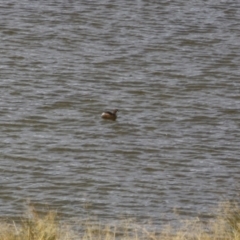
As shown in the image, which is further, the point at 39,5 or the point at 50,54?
the point at 39,5

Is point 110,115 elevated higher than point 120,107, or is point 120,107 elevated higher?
point 110,115

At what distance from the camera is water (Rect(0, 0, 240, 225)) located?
11.2 meters

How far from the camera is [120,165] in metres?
12.3

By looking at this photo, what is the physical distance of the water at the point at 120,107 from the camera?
11.2m

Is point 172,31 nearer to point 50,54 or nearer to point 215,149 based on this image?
point 50,54

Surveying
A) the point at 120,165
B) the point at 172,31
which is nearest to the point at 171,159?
the point at 120,165

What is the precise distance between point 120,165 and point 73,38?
6.81 metres

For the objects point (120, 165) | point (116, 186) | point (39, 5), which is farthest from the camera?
point (39, 5)

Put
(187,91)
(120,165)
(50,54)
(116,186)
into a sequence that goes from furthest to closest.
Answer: (50,54)
(187,91)
(120,165)
(116,186)

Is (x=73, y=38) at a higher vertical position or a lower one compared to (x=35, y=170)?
lower

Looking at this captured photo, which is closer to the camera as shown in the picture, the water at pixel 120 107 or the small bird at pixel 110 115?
the water at pixel 120 107

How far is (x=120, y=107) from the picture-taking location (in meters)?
15.0

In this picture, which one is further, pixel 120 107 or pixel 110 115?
pixel 120 107

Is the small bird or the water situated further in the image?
the small bird
